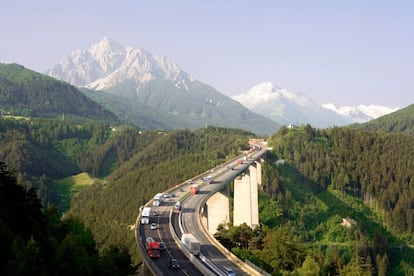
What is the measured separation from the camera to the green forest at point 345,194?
120m

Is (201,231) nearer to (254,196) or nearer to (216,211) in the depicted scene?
(216,211)

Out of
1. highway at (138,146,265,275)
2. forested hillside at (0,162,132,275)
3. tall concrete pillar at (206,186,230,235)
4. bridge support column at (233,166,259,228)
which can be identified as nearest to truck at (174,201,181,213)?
highway at (138,146,265,275)

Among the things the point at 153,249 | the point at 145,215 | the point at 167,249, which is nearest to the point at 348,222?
the point at 145,215

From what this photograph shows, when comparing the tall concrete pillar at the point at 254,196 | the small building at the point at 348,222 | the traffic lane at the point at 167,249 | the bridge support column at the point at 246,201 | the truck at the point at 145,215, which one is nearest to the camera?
the traffic lane at the point at 167,249

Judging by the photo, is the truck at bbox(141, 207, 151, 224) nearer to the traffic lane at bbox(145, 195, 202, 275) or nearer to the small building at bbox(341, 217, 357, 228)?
the traffic lane at bbox(145, 195, 202, 275)

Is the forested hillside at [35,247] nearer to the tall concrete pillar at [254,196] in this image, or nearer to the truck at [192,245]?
the truck at [192,245]

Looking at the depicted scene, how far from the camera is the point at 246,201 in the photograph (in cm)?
10838

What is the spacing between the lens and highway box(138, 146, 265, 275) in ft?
144

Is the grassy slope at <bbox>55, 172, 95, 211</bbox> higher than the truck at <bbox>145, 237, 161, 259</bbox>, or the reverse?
the truck at <bbox>145, 237, 161, 259</bbox>

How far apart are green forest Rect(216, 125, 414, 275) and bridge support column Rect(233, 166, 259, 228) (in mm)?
4110

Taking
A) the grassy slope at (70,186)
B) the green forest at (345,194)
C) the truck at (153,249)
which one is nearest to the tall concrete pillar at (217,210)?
the green forest at (345,194)

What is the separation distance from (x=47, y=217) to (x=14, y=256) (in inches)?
566

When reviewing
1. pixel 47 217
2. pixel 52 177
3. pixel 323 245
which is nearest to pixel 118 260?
pixel 47 217

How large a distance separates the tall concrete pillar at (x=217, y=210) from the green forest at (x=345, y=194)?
12.4m
